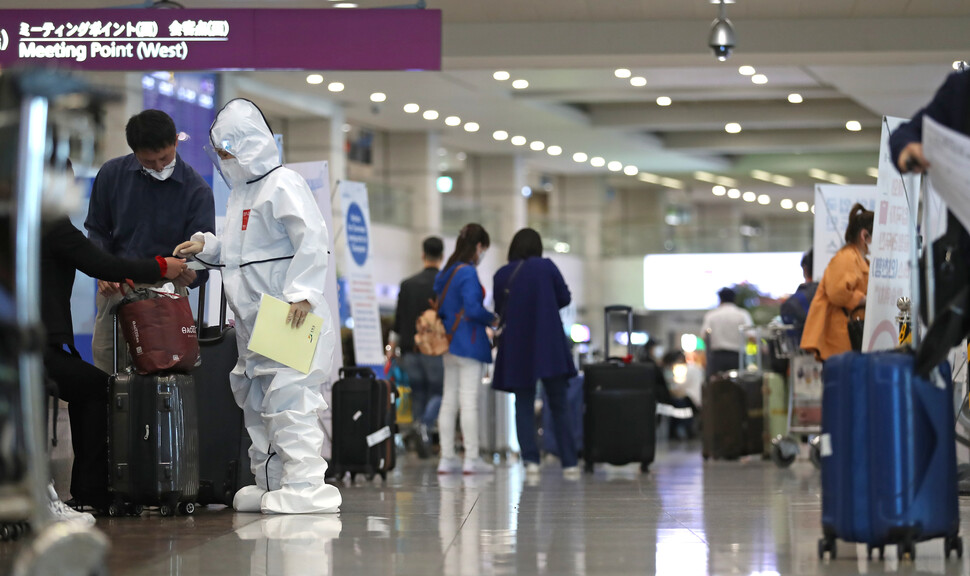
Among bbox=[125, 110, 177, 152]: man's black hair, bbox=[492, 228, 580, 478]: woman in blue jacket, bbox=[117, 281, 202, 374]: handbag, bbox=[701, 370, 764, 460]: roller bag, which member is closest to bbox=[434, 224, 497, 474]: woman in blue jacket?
bbox=[492, 228, 580, 478]: woman in blue jacket

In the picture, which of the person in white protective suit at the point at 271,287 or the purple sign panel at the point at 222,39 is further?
the purple sign panel at the point at 222,39

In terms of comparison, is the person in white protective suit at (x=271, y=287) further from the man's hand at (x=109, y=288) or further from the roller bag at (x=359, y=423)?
the roller bag at (x=359, y=423)

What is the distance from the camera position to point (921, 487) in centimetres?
369

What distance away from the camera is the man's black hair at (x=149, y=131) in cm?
546

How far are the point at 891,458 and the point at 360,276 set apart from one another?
6.91 meters

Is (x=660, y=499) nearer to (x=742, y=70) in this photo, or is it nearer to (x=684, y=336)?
(x=742, y=70)

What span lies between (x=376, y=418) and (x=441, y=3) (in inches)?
170

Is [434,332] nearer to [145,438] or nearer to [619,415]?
[619,415]

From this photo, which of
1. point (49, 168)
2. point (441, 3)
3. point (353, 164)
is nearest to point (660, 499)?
point (49, 168)

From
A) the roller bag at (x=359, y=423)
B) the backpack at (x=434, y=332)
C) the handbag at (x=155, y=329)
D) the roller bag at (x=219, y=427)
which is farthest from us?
the backpack at (x=434, y=332)

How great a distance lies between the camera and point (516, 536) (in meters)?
4.44

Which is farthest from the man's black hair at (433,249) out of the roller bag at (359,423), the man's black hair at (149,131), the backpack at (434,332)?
the man's black hair at (149,131)

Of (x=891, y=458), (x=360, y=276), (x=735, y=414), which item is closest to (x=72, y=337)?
(x=891, y=458)

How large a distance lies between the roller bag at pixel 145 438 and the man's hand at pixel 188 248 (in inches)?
19.9
